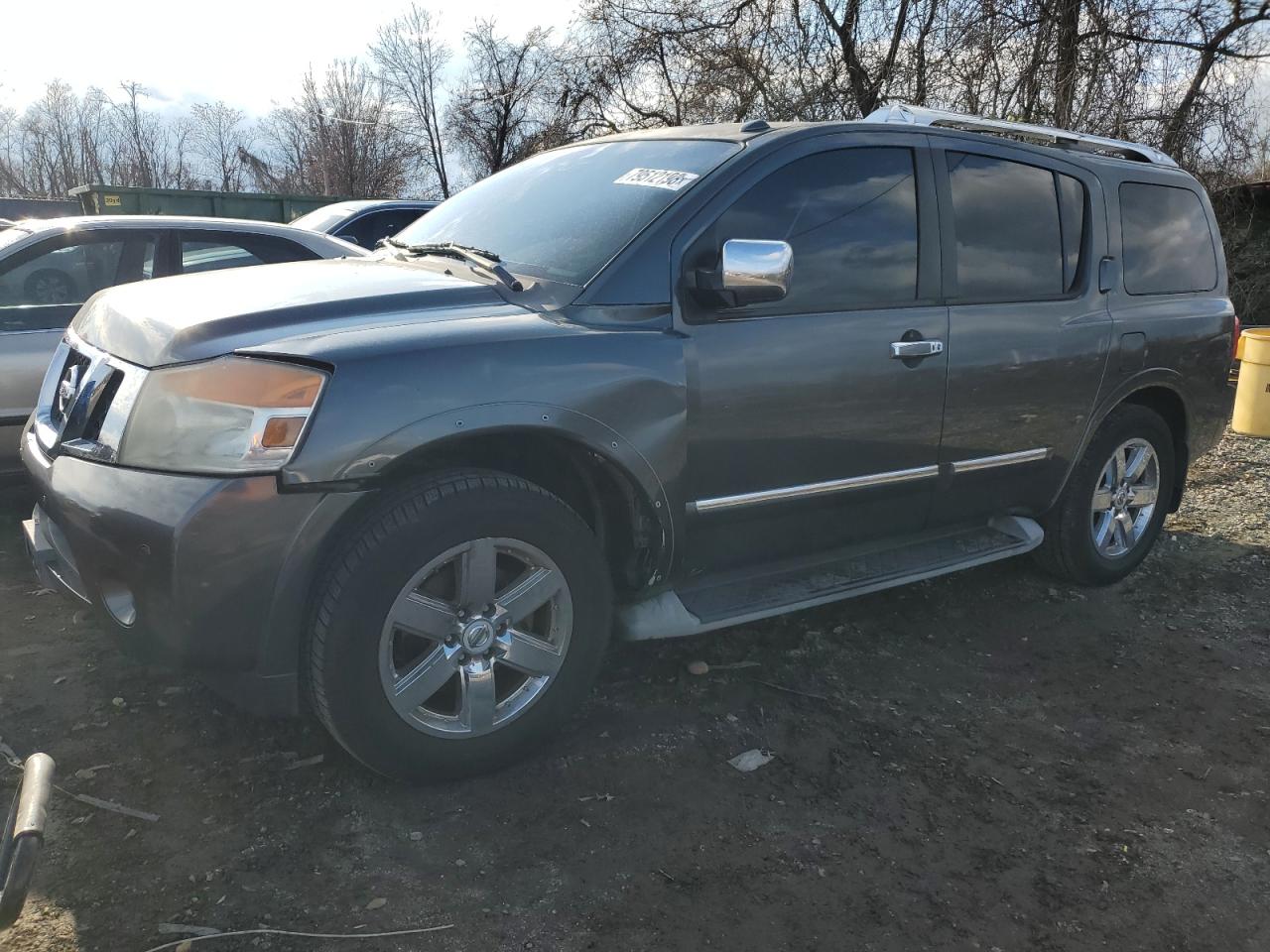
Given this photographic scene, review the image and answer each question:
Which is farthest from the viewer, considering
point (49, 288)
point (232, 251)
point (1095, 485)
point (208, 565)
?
point (232, 251)

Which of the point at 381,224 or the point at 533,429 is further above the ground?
the point at 381,224

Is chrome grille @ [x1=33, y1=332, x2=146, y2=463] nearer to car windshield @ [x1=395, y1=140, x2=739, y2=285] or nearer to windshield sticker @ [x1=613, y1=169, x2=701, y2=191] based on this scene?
car windshield @ [x1=395, y1=140, x2=739, y2=285]

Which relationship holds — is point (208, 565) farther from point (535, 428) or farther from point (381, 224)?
point (381, 224)

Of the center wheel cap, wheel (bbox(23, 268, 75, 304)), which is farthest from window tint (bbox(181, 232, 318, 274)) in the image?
the center wheel cap

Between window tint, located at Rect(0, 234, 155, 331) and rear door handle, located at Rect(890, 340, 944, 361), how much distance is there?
386 centimetres

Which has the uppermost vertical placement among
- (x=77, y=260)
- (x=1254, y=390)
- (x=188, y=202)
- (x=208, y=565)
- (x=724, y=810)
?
(x=188, y=202)

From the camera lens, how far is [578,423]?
2.71m

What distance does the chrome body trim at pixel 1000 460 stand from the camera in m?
3.73

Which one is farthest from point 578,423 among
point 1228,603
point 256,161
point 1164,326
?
point 256,161

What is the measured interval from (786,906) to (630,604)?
1.04 metres

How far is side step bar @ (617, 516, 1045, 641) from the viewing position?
3.02 m

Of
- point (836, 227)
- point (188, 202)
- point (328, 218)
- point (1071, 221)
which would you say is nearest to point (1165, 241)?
point (1071, 221)

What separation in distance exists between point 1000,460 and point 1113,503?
3.42 feet

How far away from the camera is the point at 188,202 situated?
1733 centimetres
